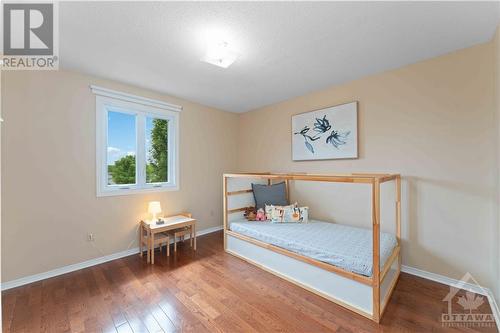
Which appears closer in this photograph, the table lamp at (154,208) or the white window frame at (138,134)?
the white window frame at (138,134)

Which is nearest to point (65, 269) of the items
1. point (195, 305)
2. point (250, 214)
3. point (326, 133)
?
point (195, 305)

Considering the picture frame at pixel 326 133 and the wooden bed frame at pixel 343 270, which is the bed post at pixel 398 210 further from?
the picture frame at pixel 326 133

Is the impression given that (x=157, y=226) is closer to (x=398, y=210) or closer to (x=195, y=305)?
(x=195, y=305)

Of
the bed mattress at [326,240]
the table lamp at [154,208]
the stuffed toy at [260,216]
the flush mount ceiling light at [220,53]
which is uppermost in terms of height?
the flush mount ceiling light at [220,53]

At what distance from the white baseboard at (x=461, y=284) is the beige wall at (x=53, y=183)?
3.40 meters

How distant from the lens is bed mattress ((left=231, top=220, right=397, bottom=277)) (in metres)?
2.00

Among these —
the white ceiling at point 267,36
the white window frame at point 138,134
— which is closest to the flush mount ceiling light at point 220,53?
the white ceiling at point 267,36

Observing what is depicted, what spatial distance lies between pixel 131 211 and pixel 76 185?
0.72 meters

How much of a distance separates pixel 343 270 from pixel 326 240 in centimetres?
41

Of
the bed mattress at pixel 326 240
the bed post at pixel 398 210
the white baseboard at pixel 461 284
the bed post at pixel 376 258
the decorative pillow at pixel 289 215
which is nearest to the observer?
the bed post at pixel 376 258

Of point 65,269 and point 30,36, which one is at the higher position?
point 30,36

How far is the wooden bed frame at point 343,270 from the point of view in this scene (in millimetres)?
1831

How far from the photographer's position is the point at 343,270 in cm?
200

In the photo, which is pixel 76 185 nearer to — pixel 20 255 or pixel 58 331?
pixel 20 255
